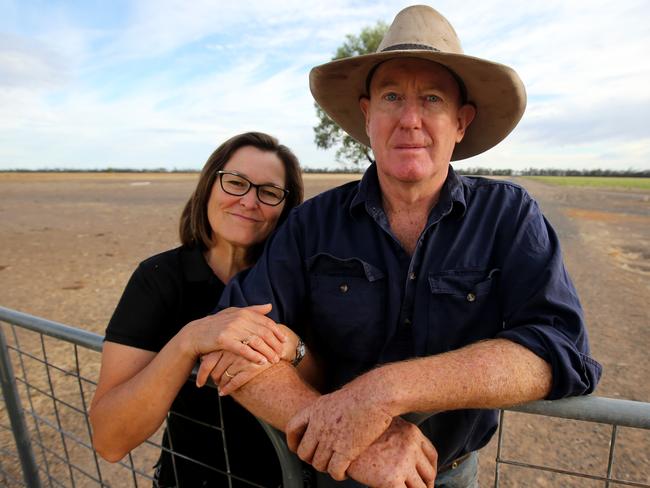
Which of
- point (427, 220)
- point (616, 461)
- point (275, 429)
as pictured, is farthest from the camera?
point (616, 461)

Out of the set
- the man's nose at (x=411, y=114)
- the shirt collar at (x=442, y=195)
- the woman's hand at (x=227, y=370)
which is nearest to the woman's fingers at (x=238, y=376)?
the woman's hand at (x=227, y=370)

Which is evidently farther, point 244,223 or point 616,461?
point 616,461

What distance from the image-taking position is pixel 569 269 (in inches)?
393

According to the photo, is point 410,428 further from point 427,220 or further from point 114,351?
point 114,351

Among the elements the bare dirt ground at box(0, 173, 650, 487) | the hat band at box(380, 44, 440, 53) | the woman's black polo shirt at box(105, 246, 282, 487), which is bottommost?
the bare dirt ground at box(0, 173, 650, 487)

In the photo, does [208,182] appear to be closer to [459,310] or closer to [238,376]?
[238,376]

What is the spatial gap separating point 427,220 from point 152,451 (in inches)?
116

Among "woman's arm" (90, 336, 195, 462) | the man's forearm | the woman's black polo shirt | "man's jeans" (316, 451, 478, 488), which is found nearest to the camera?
the man's forearm

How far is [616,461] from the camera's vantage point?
336 cm

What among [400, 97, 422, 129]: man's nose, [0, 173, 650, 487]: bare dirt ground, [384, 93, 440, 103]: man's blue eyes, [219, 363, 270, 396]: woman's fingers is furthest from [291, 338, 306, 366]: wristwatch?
[0, 173, 650, 487]: bare dirt ground

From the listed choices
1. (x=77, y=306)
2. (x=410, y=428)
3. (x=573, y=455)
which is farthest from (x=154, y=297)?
(x=77, y=306)

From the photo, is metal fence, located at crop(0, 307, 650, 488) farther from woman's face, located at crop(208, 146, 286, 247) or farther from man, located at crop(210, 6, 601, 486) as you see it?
woman's face, located at crop(208, 146, 286, 247)

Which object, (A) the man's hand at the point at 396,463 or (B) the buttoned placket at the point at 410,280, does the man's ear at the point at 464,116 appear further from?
(A) the man's hand at the point at 396,463

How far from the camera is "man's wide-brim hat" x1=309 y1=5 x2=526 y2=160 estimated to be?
74.7 inches
